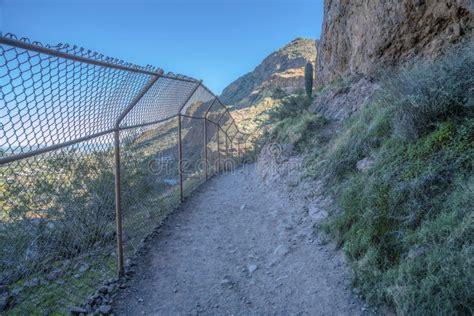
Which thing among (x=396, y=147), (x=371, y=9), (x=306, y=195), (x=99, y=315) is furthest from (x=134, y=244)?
(x=371, y=9)

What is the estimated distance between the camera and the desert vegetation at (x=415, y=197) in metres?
2.10

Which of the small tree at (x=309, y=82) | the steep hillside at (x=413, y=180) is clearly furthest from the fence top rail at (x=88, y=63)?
the small tree at (x=309, y=82)

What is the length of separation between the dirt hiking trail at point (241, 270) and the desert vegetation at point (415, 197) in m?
Answer: 0.35

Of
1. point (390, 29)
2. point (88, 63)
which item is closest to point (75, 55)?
point (88, 63)

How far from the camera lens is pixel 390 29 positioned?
7.40m

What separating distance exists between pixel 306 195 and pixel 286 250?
Result: 155 cm

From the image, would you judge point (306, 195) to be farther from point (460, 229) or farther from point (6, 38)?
point (6, 38)

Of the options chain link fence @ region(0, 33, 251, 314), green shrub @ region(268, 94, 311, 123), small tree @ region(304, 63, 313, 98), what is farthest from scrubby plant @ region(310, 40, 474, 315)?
small tree @ region(304, 63, 313, 98)

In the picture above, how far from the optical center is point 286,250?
3760 millimetres

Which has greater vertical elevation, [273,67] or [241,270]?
[273,67]

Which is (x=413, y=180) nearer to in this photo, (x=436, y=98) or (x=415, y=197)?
(x=415, y=197)

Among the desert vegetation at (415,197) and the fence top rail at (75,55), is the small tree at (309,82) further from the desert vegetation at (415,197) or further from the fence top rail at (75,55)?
the fence top rail at (75,55)

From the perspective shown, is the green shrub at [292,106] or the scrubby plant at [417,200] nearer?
the scrubby plant at [417,200]

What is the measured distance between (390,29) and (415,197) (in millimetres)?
6168
